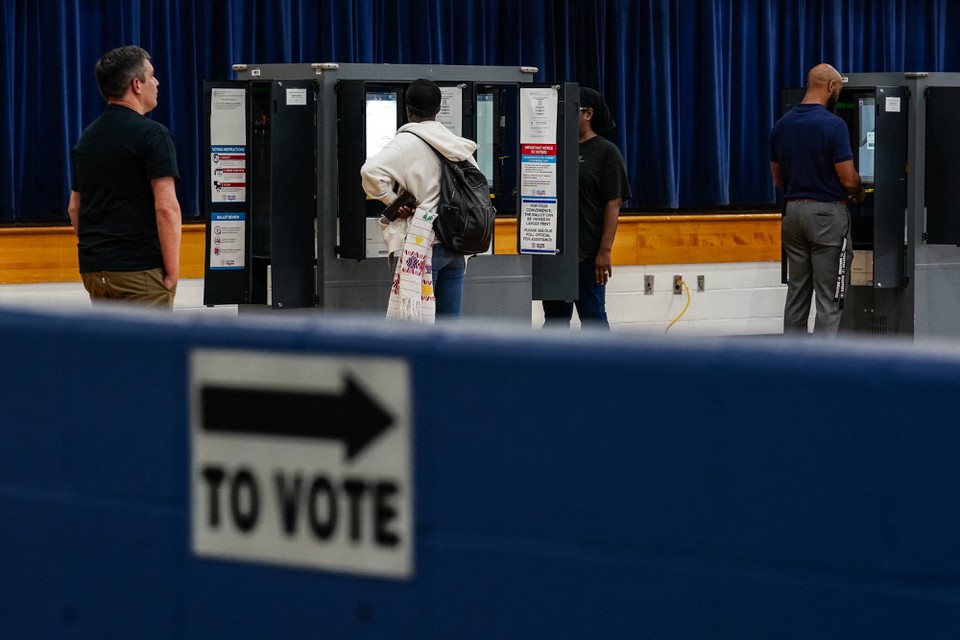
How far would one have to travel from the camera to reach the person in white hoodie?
18.6ft

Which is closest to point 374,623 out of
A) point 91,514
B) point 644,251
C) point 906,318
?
point 91,514

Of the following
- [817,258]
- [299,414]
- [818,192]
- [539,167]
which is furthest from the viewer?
[817,258]

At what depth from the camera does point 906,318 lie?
26.3 feet

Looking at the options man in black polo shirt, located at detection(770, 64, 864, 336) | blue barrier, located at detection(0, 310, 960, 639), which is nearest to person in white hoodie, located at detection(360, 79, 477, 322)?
man in black polo shirt, located at detection(770, 64, 864, 336)

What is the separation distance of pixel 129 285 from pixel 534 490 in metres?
3.22

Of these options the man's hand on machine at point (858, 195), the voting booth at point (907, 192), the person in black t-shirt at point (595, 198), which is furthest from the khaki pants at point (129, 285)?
the voting booth at point (907, 192)

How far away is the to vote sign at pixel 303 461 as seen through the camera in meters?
2.06

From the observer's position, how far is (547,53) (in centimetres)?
986

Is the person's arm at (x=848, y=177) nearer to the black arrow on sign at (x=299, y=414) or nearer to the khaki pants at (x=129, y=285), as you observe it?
the khaki pants at (x=129, y=285)

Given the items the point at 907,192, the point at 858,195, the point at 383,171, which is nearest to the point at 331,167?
the point at 383,171

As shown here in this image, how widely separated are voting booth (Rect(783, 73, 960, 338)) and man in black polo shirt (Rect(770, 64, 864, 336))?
575 mm

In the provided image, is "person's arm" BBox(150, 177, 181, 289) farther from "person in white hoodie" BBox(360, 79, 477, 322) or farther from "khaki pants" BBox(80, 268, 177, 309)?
"person in white hoodie" BBox(360, 79, 477, 322)

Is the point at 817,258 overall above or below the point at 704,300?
above

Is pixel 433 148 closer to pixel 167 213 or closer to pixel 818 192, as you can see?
pixel 167 213
